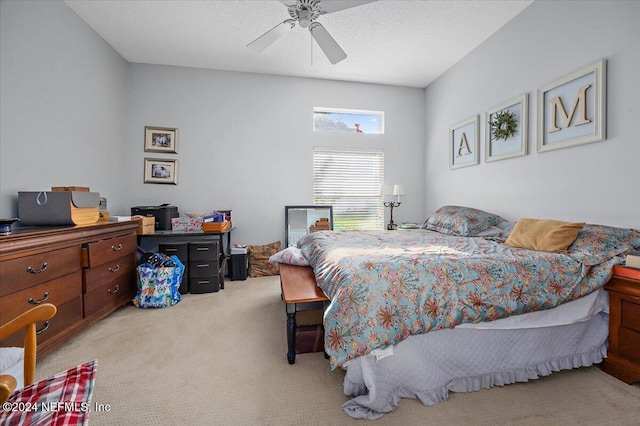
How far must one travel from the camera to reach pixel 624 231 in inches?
74.9

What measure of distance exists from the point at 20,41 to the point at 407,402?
365 cm

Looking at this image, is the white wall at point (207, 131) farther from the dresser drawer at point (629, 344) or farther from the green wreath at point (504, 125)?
the dresser drawer at point (629, 344)

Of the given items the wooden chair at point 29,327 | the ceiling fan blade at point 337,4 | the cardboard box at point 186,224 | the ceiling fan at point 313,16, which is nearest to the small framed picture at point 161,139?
the cardboard box at point 186,224

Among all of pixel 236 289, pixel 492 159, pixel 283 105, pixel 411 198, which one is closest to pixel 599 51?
pixel 492 159

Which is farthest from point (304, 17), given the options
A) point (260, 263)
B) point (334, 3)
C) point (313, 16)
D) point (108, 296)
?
point (260, 263)

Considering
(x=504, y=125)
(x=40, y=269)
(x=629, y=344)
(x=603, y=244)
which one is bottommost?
(x=629, y=344)

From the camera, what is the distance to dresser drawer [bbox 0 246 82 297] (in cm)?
158

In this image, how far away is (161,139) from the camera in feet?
13.0

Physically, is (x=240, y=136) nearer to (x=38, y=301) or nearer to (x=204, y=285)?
(x=204, y=285)

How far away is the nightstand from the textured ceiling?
2.59 metres

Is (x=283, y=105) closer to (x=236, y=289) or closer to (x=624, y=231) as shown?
(x=236, y=289)

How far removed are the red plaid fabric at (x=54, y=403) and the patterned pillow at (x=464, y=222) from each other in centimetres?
303

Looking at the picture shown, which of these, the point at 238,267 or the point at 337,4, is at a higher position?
the point at 337,4

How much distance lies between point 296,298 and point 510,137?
110 inches
